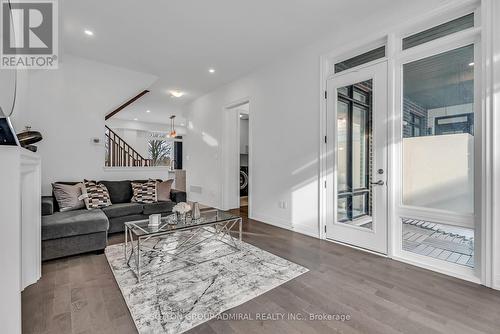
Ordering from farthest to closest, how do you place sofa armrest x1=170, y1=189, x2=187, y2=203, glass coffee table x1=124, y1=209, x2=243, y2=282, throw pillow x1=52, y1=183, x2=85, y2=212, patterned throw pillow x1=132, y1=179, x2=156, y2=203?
sofa armrest x1=170, y1=189, x2=187, y2=203, patterned throw pillow x1=132, y1=179, x2=156, y2=203, throw pillow x1=52, y1=183, x2=85, y2=212, glass coffee table x1=124, y1=209, x2=243, y2=282

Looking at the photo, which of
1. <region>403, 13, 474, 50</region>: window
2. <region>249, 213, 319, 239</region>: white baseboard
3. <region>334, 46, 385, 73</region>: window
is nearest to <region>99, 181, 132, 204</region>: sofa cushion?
<region>249, 213, 319, 239</region>: white baseboard

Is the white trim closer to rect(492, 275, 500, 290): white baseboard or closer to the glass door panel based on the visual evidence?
rect(492, 275, 500, 290): white baseboard

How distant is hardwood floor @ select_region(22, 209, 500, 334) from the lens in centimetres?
160

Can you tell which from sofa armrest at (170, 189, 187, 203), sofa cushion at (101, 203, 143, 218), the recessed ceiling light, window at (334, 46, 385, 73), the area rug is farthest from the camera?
the recessed ceiling light

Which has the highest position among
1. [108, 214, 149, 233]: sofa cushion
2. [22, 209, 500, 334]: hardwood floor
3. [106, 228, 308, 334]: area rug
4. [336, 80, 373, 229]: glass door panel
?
[336, 80, 373, 229]: glass door panel

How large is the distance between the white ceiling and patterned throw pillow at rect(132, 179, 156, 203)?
2238mm

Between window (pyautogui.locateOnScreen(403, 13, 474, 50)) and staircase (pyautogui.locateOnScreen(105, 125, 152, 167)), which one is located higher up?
window (pyautogui.locateOnScreen(403, 13, 474, 50))

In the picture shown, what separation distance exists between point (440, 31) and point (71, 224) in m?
4.55

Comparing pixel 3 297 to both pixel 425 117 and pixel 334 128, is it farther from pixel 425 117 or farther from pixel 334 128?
pixel 425 117

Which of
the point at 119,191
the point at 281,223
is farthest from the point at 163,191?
the point at 281,223

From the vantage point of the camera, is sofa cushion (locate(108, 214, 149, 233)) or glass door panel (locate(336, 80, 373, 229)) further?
sofa cushion (locate(108, 214, 149, 233))

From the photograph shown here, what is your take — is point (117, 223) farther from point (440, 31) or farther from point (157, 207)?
point (440, 31)

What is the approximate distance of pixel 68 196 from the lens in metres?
3.46

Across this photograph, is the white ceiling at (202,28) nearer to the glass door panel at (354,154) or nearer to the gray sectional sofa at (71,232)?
the glass door panel at (354,154)
